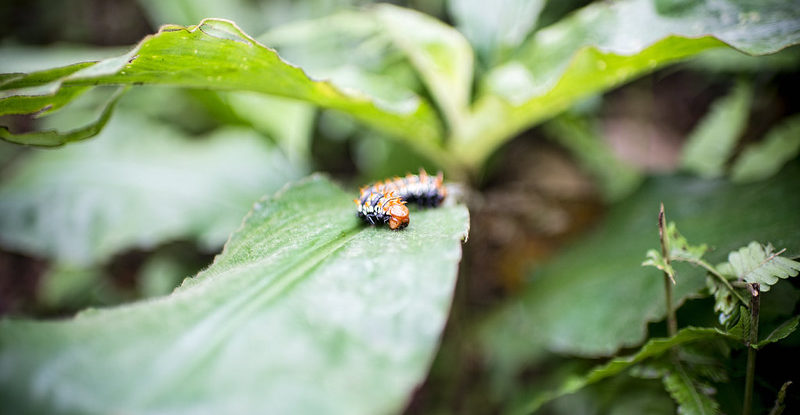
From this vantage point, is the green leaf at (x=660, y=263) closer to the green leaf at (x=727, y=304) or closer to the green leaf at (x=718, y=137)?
the green leaf at (x=727, y=304)

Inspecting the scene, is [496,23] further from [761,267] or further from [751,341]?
[751,341]

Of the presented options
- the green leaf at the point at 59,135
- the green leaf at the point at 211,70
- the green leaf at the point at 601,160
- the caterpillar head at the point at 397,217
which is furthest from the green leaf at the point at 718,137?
the green leaf at the point at 59,135

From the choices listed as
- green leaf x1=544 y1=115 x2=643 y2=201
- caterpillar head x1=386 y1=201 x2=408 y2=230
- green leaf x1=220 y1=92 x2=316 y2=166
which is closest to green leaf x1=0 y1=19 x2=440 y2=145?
caterpillar head x1=386 y1=201 x2=408 y2=230

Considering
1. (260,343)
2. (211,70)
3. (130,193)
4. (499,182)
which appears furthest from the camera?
(499,182)

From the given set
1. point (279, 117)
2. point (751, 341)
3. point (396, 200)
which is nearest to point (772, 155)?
point (751, 341)

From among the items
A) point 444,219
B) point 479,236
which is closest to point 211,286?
point 444,219

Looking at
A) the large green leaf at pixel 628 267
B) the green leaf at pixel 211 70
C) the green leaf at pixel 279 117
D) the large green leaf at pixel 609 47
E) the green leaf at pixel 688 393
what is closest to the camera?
the green leaf at pixel 211 70
